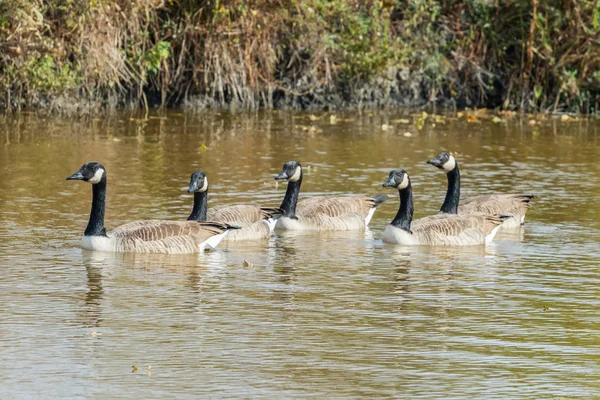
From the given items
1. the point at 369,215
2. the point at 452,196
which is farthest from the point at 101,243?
the point at 452,196

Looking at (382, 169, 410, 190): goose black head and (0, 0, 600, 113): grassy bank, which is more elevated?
(0, 0, 600, 113): grassy bank

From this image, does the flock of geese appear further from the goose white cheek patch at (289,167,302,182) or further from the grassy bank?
the grassy bank

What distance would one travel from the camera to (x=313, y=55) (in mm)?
27438

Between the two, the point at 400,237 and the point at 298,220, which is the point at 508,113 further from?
the point at 400,237

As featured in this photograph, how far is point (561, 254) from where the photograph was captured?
13164 mm

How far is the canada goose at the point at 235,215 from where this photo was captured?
13.8 metres

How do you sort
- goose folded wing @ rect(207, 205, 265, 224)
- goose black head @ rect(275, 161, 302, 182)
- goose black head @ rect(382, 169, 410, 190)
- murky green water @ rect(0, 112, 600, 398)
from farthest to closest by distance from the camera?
1. goose black head @ rect(275, 161, 302, 182)
2. goose black head @ rect(382, 169, 410, 190)
3. goose folded wing @ rect(207, 205, 265, 224)
4. murky green water @ rect(0, 112, 600, 398)

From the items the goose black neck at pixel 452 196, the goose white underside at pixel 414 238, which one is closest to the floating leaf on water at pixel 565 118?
the goose black neck at pixel 452 196

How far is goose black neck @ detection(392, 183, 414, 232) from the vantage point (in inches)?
546

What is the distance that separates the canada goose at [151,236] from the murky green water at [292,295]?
0.13 meters

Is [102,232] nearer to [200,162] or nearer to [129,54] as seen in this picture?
[200,162]

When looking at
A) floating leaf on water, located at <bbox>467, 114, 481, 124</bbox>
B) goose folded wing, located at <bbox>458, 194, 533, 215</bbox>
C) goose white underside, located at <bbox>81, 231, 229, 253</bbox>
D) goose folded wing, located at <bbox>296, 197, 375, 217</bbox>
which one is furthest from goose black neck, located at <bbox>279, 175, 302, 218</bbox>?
floating leaf on water, located at <bbox>467, 114, 481, 124</bbox>

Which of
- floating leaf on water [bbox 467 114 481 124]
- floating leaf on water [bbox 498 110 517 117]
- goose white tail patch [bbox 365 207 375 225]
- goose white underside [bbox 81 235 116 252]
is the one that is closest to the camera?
goose white underside [bbox 81 235 116 252]

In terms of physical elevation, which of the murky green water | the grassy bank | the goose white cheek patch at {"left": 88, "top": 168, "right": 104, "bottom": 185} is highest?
the grassy bank
